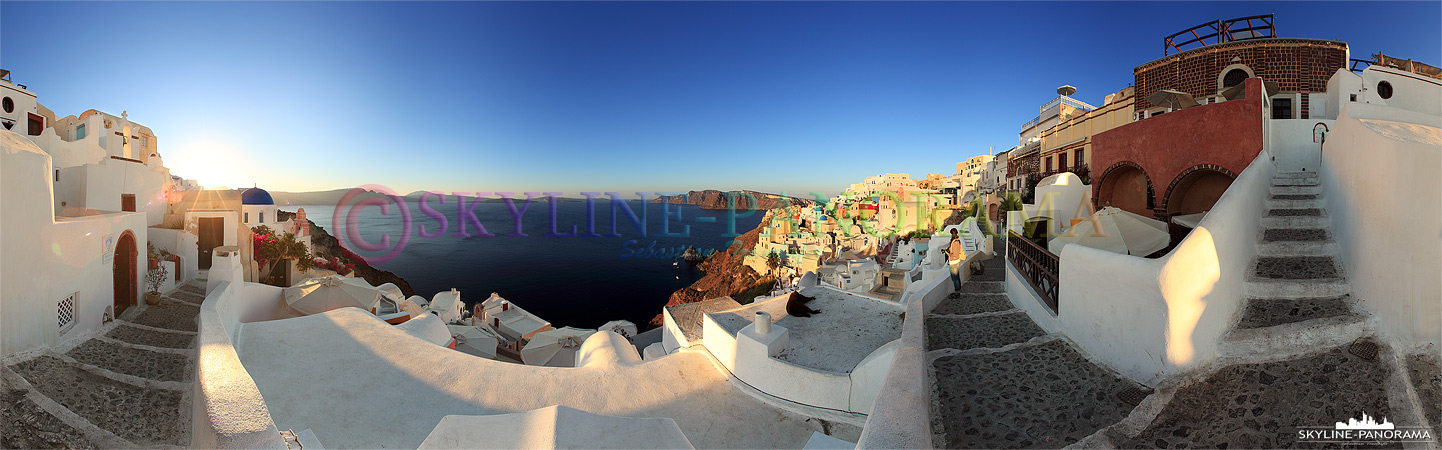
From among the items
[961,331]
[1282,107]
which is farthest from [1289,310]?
[1282,107]

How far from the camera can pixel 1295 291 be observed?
3.16 meters

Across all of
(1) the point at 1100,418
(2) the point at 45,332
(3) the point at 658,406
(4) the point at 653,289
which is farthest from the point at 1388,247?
(4) the point at 653,289

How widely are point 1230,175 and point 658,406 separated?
33.7 feet

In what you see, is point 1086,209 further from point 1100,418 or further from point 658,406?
point 658,406

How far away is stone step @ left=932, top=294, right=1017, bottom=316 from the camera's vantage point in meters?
5.50

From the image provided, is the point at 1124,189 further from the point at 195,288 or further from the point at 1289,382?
the point at 195,288

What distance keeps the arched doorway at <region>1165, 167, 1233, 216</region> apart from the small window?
55.2ft

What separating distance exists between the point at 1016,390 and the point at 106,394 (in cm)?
867

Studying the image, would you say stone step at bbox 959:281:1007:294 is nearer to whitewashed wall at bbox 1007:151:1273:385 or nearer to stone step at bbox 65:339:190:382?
whitewashed wall at bbox 1007:151:1273:385

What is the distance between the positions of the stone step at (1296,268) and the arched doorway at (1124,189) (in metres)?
8.01

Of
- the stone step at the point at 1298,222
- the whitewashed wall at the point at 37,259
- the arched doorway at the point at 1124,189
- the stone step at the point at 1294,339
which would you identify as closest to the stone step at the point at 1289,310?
the stone step at the point at 1294,339

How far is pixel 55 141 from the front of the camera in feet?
31.2

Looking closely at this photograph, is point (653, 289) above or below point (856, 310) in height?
below

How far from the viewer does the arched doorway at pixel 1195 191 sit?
28.1 feet
